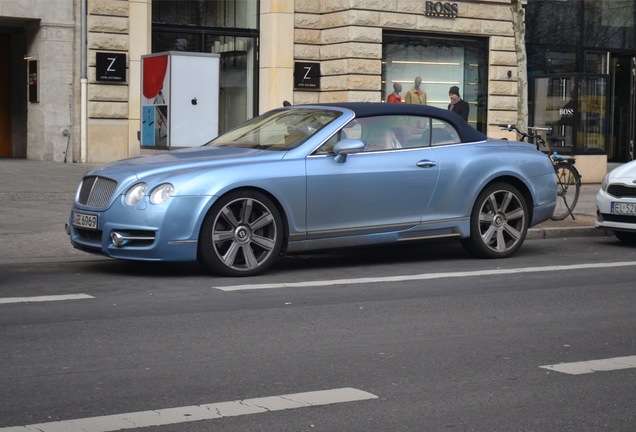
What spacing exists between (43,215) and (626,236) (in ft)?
23.8

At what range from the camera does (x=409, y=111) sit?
11094 millimetres

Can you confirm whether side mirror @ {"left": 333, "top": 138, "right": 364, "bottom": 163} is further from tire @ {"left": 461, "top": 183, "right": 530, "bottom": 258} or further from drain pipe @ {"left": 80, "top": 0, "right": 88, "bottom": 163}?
drain pipe @ {"left": 80, "top": 0, "right": 88, "bottom": 163}

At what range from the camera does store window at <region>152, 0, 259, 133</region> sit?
974 inches

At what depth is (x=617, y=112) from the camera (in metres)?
31.3

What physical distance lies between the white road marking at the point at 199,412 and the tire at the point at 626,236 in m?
8.59

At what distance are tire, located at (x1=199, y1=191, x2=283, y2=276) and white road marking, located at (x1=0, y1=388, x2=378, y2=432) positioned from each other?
4.12m

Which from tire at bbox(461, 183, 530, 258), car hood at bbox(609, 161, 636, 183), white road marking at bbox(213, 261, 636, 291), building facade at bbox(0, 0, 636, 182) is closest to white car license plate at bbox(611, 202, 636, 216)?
car hood at bbox(609, 161, 636, 183)

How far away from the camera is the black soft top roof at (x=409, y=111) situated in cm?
1088

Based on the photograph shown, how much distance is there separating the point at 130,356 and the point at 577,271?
5.46m

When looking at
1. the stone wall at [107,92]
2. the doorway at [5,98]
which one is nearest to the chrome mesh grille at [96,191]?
the stone wall at [107,92]

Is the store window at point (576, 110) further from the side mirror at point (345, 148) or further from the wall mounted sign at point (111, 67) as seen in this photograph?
the side mirror at point (345, 148)

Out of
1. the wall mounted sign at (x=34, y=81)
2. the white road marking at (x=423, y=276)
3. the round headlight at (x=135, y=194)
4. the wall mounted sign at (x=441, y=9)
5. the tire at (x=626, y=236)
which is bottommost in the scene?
the white road marking at (x=423, y=276)

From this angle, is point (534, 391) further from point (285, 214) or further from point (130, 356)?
point (285, 214)

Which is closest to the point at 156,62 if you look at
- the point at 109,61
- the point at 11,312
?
the point at 109,61
